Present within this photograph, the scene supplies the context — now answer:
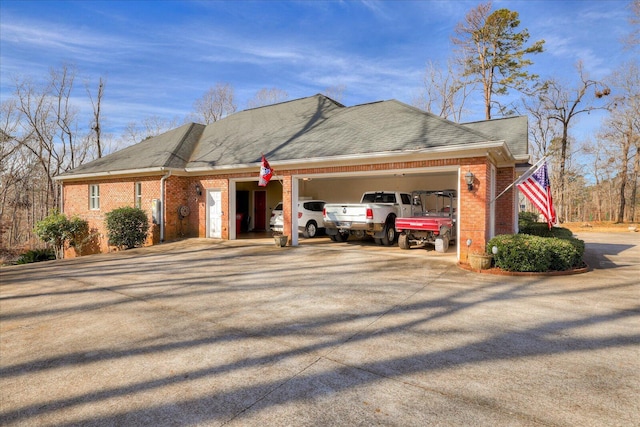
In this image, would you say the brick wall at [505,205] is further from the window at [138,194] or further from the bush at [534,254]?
the window at [138,194]

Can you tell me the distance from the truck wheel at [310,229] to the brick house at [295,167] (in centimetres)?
168

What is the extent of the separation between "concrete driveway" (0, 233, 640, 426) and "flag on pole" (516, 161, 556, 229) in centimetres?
173

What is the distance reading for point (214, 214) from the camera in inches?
609

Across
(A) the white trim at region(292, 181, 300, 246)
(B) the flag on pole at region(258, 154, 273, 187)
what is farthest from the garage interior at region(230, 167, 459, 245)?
(B) the flag on pole at region(258, 154, 273, 187)

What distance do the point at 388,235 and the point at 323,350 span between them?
942 centimetres

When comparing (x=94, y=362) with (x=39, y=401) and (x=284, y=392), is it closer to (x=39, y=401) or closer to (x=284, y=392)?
(x=39, y=401)

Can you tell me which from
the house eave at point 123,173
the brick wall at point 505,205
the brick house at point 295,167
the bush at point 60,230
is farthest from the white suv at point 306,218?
the bush at point 60,230

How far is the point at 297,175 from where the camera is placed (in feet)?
43.1

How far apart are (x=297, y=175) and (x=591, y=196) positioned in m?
53.2

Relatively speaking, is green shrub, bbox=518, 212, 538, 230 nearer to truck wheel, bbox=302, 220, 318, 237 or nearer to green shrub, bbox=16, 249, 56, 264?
truck wheel, bbox=302, 220, 318, 237

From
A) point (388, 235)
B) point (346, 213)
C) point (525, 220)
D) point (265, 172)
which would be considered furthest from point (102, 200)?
point (525, 220)

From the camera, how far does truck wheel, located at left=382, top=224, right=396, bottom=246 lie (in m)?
13.0

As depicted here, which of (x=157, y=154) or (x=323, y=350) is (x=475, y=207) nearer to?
(x=323, y=350)

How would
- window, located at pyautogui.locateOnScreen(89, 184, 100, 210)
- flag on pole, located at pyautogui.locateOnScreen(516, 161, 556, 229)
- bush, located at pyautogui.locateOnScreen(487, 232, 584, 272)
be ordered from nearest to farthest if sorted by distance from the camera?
bush, located at pyautogui.locateOnScreen(487, 232, 584, 272)
flag on pole, located at pyautogui.locateOnScreen(516, 161, 556, 229)
window, located at pyautogui.locateOnScreen(89, 184, 100, 210)
